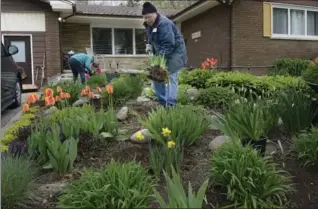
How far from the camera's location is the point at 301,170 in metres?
3.91

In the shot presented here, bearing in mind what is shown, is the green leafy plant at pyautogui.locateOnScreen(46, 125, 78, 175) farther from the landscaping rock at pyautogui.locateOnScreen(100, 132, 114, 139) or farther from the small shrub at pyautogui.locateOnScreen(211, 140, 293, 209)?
the small shrub at pyautogui.locateOnScreen(211, 140, 293, 209)

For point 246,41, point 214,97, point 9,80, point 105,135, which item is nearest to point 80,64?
point 9,80

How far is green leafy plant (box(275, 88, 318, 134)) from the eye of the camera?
15.0ft

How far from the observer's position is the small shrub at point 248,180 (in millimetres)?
3143

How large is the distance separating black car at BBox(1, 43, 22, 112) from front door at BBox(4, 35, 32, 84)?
749 cm

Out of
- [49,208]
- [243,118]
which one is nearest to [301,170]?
[243,118]

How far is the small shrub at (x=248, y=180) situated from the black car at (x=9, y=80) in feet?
18.7

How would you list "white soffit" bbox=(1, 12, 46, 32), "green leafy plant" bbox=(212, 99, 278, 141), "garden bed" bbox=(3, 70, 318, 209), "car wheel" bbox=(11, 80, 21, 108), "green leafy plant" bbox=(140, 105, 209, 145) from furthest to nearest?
1. "white soffit" bbox=(1, 12, 46, 32)
2. "car wheel" bbox=(11, 80, 21, 108)
3. "green leafy plant" bbox=(140, 105, 209, 145)
4. "green leafy plant" bbox=(212, 99, 278, 141)
5. "garden bed" bbox=(3, 70, 318, 209)

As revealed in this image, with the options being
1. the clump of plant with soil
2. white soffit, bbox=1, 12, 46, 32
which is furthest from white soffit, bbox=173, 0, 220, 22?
the clump of plant with soil

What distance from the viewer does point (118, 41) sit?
2180cm

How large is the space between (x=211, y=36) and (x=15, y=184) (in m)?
15.6

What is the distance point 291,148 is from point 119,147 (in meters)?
1.85

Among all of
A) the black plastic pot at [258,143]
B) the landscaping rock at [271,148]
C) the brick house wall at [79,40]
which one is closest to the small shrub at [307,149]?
the landscaping rock at [271,148]

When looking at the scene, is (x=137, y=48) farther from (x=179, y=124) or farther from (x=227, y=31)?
(x=179, y=124)
